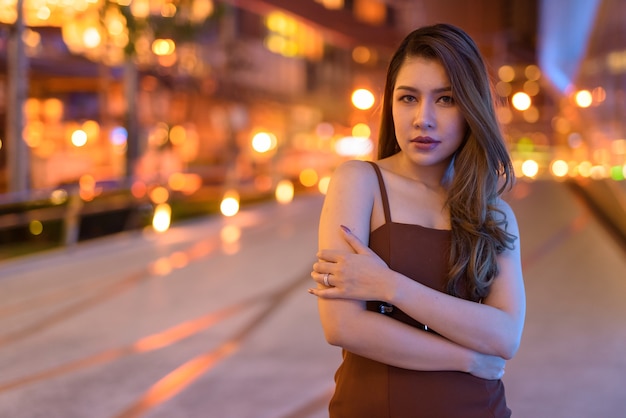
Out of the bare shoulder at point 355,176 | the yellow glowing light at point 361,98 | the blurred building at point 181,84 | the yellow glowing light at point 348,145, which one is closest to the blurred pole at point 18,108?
the blurred building at point 181,84

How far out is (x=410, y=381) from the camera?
5.58ft

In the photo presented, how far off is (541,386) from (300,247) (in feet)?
19.8

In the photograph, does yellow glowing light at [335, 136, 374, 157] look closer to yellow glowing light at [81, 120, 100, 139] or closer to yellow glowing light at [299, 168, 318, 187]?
yellow glowing light at [299, 168, 318, 187]

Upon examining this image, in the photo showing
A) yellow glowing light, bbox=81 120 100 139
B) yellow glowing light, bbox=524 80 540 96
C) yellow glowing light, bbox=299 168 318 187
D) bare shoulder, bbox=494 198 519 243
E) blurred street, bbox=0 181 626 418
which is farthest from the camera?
yellow glowing light, bbox=524 80 540 96

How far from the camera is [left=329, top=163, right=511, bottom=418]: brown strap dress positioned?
168 cm

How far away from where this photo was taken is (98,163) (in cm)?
2106

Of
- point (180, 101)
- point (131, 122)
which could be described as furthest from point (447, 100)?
point (180, 101)

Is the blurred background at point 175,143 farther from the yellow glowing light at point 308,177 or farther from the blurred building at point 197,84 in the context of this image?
the yellow glowing light at point 308,177

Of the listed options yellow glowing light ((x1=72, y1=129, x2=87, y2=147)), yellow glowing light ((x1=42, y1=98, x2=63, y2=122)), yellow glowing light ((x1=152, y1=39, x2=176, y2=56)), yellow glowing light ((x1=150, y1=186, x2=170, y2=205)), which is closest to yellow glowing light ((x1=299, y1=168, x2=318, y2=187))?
yellow glowing light ((x1=72, y1=129, x2=87, y2=147))

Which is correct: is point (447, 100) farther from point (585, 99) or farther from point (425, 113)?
point (585, 99)

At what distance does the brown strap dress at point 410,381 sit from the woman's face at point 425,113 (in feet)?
0.33

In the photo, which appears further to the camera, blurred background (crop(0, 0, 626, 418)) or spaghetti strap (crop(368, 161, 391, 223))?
blurred background (crop(0, 0, 626, 418))

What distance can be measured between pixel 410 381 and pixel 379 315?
0.44 ft

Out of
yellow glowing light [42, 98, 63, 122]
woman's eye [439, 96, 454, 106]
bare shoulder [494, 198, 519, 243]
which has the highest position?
woman's eye [439, 96, 454, 106]
